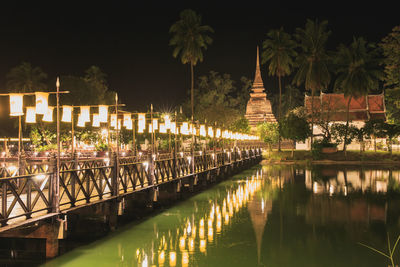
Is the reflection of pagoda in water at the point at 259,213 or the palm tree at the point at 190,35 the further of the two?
the palm tree at the point at 190,35

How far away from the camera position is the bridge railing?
9344 mm

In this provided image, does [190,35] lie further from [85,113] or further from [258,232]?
[258,232]

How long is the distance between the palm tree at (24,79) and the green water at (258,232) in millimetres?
31066

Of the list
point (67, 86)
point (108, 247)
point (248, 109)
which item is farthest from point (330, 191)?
point (248, 109)

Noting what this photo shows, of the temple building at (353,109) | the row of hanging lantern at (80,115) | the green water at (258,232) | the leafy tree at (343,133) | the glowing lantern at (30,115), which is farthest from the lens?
the temple building at (353,109)

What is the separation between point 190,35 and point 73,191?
35.3 metres

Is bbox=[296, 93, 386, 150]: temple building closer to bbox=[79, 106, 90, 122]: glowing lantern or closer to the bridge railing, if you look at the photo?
the bridge railing

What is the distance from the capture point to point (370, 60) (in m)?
48.6

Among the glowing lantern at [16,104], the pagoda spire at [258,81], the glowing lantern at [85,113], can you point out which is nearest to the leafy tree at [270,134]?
the pagoda spire at [258,81]

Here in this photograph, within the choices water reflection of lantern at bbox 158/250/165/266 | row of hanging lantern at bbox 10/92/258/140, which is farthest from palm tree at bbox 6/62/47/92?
water reflection of lantern at bbox 158/250/165/266

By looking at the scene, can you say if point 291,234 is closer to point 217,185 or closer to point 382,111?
point 217,185

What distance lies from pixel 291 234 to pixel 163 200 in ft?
22.3

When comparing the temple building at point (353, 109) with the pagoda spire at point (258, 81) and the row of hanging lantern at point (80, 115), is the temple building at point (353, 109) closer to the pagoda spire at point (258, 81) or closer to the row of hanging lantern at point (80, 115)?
the pagoda spire at point (258, 81)

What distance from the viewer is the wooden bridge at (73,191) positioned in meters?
9.33
